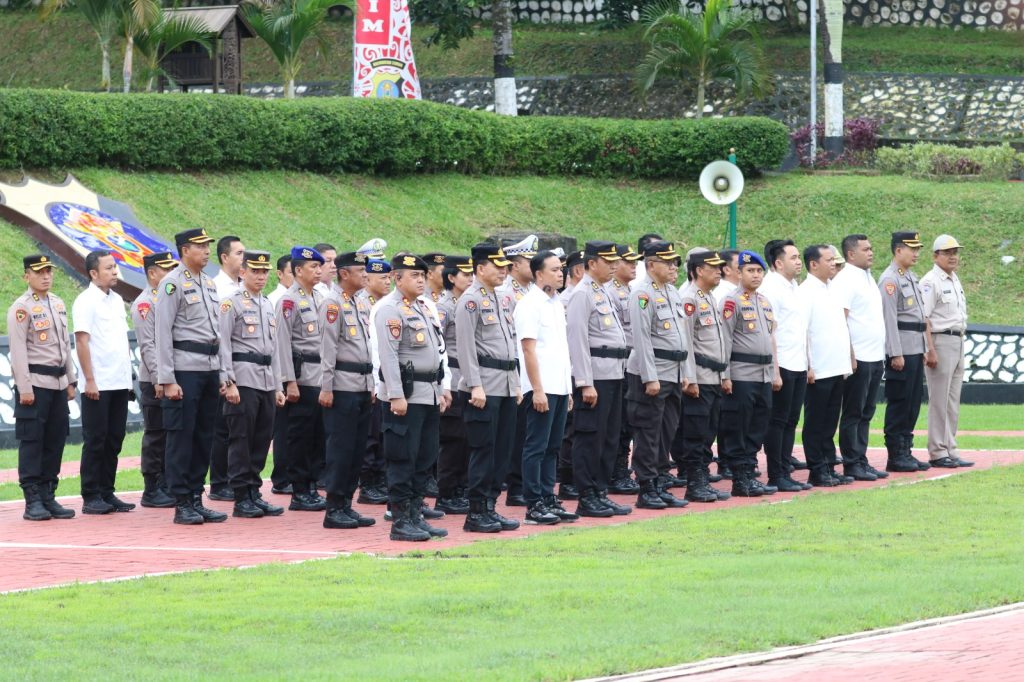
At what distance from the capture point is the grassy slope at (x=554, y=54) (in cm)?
3784

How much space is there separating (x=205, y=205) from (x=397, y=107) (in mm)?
5042

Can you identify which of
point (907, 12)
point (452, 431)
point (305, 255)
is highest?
point (907, 12)

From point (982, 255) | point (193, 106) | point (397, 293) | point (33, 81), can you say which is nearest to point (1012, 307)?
point (982, 255)

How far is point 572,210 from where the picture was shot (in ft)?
102

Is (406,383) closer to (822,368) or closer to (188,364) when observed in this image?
(188,364)

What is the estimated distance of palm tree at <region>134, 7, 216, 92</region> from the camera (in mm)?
30422

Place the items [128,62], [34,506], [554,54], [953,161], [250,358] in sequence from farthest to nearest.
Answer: [554,54] < [953,161] < [128,62] < [250,358] < [34,506]

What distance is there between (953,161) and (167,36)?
1538 cm

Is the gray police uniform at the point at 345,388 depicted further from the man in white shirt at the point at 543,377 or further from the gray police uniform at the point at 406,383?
the man in white shirt at the point at 543,377

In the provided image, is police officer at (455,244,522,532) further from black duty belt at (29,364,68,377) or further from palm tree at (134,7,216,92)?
palm tree at (134,7,216,92)

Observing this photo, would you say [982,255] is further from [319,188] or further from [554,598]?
[554,598]

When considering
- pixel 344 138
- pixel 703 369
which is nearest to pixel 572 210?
pixel 344 138

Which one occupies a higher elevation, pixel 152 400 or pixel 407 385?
pixel 407 385

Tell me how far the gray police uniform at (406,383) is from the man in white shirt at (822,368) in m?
4.23
